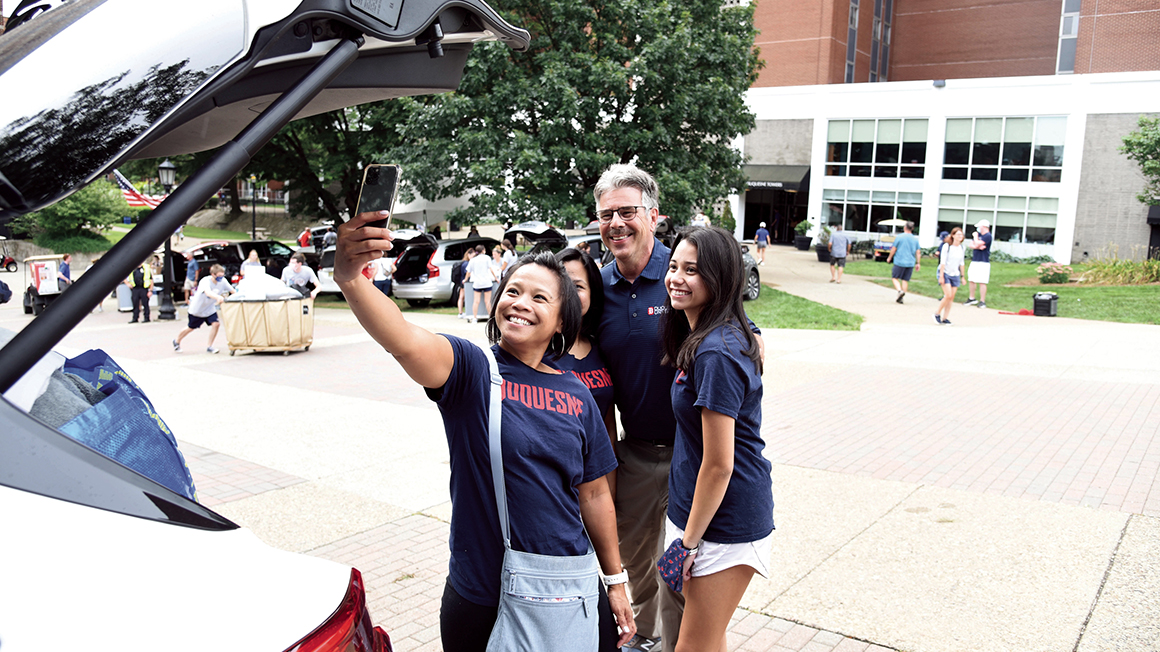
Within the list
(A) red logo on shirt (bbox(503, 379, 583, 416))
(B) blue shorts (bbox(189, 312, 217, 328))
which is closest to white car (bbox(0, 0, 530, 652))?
(A) red logo on shirt (bbox(503, 379, 583, 416))

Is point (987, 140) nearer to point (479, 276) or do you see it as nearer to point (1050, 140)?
point (1050, 140)

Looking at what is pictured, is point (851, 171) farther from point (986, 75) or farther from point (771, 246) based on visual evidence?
point (986, 75)

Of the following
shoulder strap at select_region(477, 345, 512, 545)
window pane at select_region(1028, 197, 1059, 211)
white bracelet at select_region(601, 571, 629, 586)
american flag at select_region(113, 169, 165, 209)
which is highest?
window pane at select_region(1028, 197, 1059, 211)

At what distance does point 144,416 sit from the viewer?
77.5 inches

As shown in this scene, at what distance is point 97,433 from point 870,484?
5.24m

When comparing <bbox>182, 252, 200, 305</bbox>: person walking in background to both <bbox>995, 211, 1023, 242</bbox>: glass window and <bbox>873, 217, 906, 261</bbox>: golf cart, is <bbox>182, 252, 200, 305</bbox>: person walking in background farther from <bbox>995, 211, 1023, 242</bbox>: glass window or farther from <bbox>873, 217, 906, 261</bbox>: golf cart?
<bbox>995, 211, 1023, 242</bbox>: glass window

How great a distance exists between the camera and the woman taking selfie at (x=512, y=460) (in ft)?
7.21

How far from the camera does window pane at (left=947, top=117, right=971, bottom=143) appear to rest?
120 feet

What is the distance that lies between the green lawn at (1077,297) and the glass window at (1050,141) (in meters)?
12.4

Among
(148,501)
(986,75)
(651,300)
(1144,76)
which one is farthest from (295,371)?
(986,75)

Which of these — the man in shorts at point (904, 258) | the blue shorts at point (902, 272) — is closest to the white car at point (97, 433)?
the man in shorts at point (904, 258)

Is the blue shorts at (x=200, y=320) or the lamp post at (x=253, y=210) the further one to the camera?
the lamp post at (x=253, y=210)

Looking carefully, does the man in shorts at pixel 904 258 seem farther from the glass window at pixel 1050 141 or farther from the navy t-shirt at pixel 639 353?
the glass window at pixel 1050 141

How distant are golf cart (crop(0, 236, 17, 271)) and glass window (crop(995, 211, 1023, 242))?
39679mm
